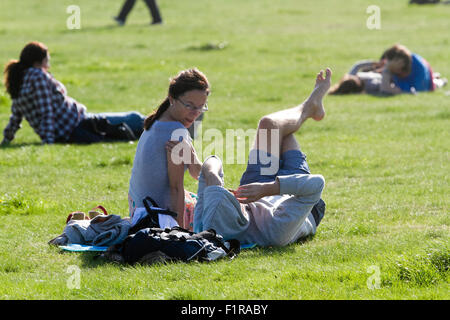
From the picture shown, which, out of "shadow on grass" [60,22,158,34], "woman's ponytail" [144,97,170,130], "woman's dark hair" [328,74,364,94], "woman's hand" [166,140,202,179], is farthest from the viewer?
"shadow on grass" [60,22,158,34]

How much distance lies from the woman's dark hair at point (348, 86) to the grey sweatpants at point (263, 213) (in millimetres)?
8789

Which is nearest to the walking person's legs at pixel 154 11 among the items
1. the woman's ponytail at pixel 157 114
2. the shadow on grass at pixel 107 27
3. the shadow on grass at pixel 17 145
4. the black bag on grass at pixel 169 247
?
the shadow on grass at pixel 107 27

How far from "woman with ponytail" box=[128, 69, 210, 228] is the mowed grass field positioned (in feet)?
2.58

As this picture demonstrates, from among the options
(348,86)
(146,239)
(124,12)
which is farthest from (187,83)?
(124,12)

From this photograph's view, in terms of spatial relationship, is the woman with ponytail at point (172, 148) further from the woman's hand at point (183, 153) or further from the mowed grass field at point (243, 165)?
the mowed grass field at point (243, 165)

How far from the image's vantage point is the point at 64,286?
210 inches

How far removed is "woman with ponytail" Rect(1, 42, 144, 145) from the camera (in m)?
11.1

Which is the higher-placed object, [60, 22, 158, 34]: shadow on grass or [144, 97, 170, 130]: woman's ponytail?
[144, 97, 170, 130]: woman's ponytail

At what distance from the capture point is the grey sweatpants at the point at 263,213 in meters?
6.03

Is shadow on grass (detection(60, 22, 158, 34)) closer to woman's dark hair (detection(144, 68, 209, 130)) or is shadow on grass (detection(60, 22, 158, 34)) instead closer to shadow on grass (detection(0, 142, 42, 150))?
shadow on grass (detection(0, 142, 42, 150))

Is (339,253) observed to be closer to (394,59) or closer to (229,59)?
(394,59)

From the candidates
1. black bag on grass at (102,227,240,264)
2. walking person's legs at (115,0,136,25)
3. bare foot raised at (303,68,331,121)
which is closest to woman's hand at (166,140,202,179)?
black bag on grass at (102,227,240,264)

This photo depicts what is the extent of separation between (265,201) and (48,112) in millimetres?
5578

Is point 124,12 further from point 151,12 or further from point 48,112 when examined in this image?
point 48,112
